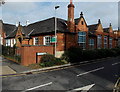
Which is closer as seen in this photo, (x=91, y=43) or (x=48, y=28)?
(x=48, y=28)

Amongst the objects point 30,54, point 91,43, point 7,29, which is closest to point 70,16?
point 30,54

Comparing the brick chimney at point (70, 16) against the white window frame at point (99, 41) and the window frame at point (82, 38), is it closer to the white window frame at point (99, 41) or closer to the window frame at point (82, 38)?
the window frame at point (82, 38)

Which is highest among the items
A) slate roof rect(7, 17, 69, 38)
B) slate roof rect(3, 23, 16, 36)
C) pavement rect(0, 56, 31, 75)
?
slate roof rect(3, 23, 16, 36)

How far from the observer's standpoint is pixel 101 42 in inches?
1044

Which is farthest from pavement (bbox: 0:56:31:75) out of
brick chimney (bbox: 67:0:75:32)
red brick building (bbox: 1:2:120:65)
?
brick chimney (bbox: 67:0:75:32)

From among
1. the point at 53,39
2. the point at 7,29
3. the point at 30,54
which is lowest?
the point at 30,54

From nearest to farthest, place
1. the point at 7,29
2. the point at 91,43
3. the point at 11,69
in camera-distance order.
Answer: the point at 11,69 < the point at 91,43 < the point at 7,29

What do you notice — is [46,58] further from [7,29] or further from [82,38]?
[7,29]

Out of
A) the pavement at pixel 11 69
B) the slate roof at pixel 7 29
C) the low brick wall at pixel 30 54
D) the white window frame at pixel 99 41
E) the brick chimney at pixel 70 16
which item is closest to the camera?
the pavement at pixel 11 69

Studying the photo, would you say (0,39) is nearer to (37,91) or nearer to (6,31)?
(6,31)

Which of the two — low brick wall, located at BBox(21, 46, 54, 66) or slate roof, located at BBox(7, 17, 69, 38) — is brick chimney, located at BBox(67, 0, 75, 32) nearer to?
slate roof, located at BBox(7, 17, 69, 38)

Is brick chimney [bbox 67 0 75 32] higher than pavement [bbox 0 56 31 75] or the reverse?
higher

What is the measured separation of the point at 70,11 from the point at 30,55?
10555 millimetres

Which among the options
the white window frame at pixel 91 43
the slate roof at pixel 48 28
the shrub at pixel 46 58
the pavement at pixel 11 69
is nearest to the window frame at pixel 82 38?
the white window frame at pixel 91 43
